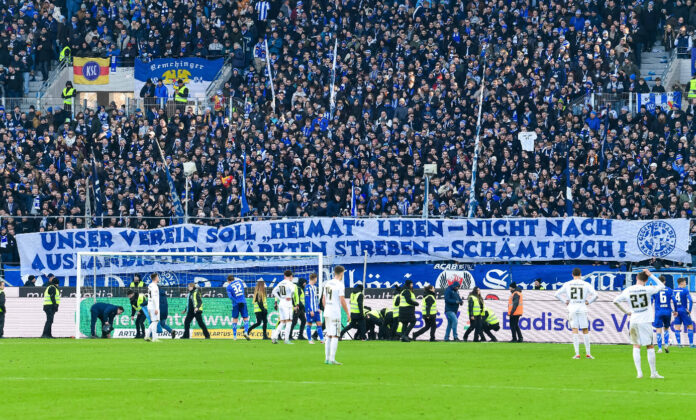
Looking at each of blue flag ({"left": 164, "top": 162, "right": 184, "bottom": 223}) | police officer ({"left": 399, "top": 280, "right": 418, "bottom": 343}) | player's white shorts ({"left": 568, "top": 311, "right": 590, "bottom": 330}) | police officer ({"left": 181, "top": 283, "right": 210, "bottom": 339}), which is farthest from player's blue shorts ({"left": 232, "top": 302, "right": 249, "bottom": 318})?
player's white shorts ({"left": 568, "top": 311, "right": 590, "bottom": 330})

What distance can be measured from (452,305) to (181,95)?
2149 cm

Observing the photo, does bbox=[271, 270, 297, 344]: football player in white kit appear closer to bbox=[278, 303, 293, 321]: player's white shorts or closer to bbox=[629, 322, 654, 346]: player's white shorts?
bbox=[278, 303, 293, 321]: player's white shorts

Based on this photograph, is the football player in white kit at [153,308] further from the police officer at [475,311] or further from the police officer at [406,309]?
the police officer at [475,311]

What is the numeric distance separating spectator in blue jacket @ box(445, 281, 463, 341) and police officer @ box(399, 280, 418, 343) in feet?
4.43

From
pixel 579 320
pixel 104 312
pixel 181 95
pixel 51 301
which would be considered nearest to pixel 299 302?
pixel 104 312

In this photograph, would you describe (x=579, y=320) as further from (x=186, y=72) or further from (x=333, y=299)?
(x=186, y=72)

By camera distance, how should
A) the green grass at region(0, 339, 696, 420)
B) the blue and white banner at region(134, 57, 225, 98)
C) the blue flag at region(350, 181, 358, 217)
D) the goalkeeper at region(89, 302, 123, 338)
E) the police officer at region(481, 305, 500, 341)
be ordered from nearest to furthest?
the green grass at region(0, 339, 696, 420), the police officer at region(481, 305, 500, 341), the goalkeeper at region(89, 302, 123, 338), the blue flag at region(350, 181, 358, 217), the blue and white banner at region(134, 57, 225, 98)

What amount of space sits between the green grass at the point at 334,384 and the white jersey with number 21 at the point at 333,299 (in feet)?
3.22

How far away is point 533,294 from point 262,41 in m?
20.5

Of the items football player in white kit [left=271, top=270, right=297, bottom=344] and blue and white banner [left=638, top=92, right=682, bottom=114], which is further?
blue and white banner [left=638, top=92, right=682, bottom=114]

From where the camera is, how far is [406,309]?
34.7 metres

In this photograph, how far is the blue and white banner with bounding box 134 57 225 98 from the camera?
2130 inches

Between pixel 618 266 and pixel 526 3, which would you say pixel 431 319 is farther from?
pixel 526 3

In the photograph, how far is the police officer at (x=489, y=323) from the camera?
3603cm
